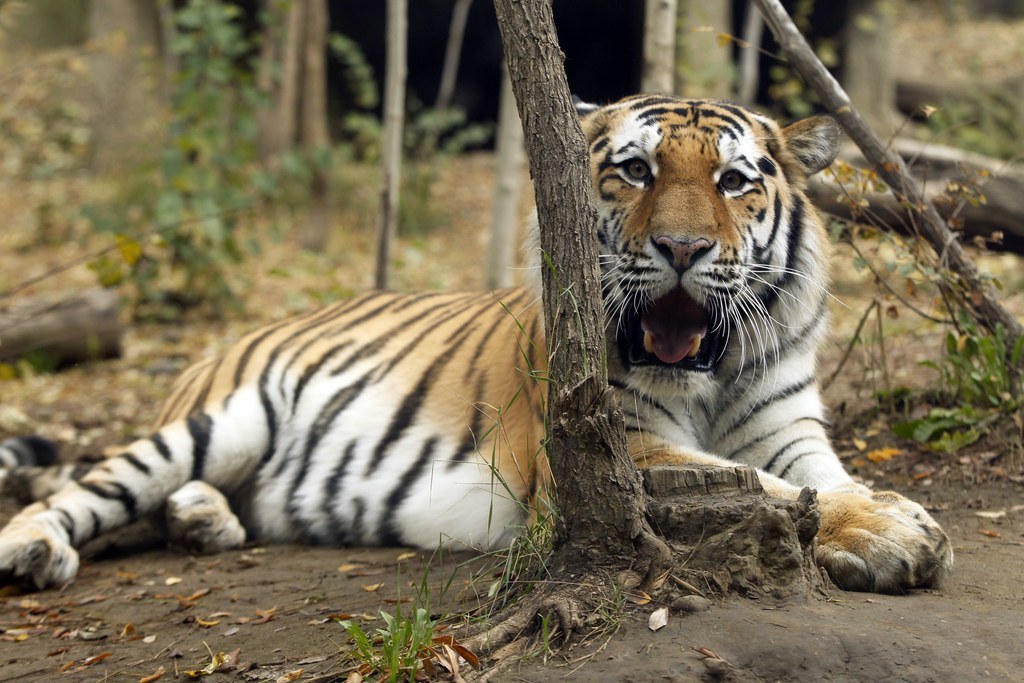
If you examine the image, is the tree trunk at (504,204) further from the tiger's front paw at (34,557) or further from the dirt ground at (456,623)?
the tiger's front paw at (34,557)

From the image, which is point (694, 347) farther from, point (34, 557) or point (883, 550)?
point (34, 557)

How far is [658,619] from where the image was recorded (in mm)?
2367

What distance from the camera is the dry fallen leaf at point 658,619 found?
235 centimetres

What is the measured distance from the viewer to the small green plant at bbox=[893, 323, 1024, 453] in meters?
4.16

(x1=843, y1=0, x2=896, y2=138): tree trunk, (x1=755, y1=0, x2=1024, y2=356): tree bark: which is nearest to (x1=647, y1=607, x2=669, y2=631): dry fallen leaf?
(x1=755, y1=0, x2=1024, y2=356): tree bark

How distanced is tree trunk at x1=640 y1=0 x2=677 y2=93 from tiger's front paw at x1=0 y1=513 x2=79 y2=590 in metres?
3.52

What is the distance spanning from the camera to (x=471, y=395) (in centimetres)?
416

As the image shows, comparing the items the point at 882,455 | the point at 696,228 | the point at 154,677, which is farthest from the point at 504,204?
the point at 154,677

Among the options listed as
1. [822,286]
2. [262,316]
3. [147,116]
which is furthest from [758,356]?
[147,116]

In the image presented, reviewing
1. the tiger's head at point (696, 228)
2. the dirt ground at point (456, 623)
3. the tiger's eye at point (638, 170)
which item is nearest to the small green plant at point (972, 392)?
the dirt ground at point (456, 623)

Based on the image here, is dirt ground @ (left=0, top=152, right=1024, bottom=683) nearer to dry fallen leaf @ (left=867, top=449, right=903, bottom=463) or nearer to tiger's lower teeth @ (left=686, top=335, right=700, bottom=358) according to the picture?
dry fallen leaf @ (left=867, top=449, right=903, bottom=463)

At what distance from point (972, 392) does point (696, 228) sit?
1954 millimetres

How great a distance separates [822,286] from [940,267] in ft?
2.72

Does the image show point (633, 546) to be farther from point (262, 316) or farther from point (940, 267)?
point (262, 316)
